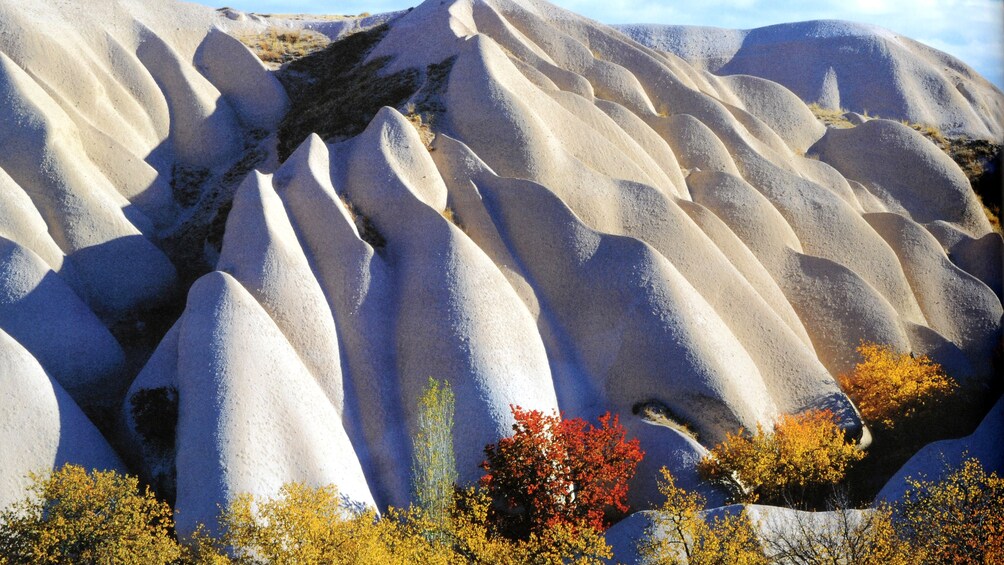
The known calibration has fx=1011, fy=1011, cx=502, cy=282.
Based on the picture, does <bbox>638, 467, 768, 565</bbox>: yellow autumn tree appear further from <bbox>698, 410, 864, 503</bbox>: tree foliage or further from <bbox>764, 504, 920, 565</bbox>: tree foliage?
<bbox>698, 410, 864, 503</bbox>: tree foliage

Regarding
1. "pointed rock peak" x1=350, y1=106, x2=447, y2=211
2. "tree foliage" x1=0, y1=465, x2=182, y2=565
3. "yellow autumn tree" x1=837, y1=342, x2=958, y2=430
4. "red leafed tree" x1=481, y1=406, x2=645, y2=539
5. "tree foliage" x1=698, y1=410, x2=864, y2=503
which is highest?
"pointed rock peak" x1=350, y1=106, x2=447, y2=211

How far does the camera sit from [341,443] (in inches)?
→ 1223

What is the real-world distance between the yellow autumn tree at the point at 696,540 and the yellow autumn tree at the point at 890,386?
11.7 metres

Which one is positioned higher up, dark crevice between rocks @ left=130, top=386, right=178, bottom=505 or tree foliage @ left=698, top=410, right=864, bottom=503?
dark crevice between rocks @ left=130, top=386, right=178, bottom=505

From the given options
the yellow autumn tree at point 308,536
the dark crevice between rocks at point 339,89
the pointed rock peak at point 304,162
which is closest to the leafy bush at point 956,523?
the yellow autumn tree at point 308,536

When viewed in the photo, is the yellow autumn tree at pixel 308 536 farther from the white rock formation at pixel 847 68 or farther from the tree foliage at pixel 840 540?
the white rock formation at pixel 847 68

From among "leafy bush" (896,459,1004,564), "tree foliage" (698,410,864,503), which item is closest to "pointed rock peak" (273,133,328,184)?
"tree foliage" (698,410,864,503)

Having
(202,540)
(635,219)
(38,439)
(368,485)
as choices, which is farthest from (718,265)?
(38,439)

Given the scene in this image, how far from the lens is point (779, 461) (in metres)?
32.5

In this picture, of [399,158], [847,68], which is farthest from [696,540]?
[847,68]

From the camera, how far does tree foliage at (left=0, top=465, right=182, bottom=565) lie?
25.9m

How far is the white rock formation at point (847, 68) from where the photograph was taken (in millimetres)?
64812

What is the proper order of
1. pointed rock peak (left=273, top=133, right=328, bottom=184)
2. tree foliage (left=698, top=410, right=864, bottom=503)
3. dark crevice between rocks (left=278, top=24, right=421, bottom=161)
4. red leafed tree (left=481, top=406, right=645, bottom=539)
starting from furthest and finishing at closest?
dark crevice between rocks (left=278, top=24, right=421, bottom=161) → pointed rock peak (left=273, top=133, right=328, bottom=184) → tree foliage (left=698, top=410, right=864, bottom=503) → red leafed tree (left=481, top=406, right=645, bottom=539)

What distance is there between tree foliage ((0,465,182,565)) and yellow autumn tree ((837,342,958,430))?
2487 cm
